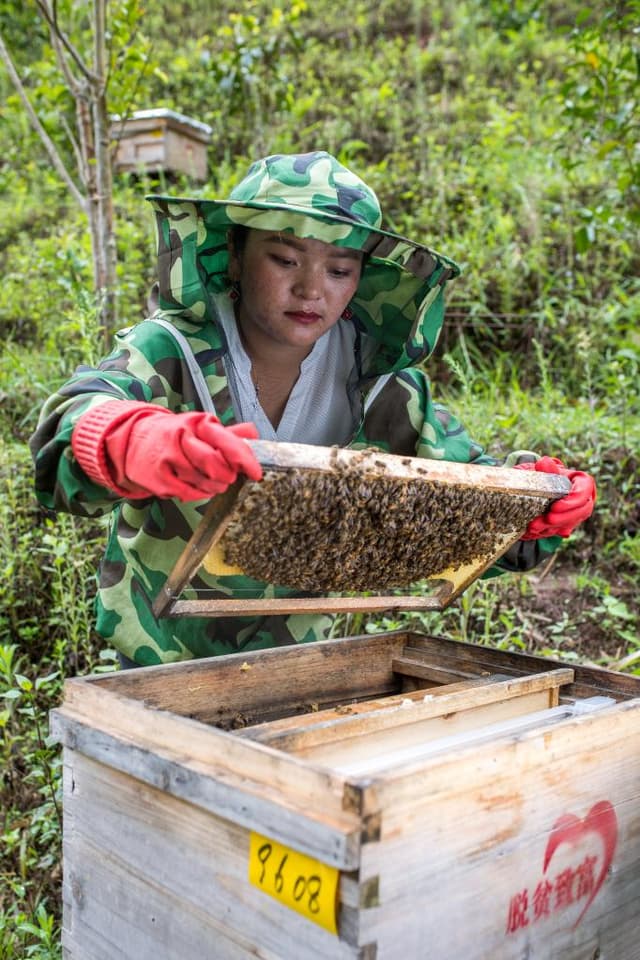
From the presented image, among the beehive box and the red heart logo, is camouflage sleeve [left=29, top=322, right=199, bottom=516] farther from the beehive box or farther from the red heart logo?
the red heart logo

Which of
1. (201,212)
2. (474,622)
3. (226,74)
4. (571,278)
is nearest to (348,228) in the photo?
(201,212)

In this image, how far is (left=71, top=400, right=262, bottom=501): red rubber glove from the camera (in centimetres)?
134

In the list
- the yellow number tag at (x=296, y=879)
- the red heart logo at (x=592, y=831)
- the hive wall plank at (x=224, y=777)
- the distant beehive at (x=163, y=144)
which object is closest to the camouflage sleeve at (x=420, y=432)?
the red heart logo at (x=592, y=831)

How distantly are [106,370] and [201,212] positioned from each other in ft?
1.35

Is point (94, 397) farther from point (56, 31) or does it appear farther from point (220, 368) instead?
point (56, 31)

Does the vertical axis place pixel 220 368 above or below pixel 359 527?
above

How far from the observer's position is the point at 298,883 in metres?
1.19

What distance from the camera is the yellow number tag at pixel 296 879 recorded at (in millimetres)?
1164

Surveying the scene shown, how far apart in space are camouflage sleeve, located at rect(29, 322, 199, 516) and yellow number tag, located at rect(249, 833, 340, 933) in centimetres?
67

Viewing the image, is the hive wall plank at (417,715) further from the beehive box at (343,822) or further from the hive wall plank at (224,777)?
the hive wall plank at (224,777)

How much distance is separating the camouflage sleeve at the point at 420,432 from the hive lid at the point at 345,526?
168 mm

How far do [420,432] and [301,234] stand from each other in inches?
25.9

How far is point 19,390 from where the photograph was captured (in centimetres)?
464

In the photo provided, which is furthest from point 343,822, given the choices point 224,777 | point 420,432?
point 420,432
